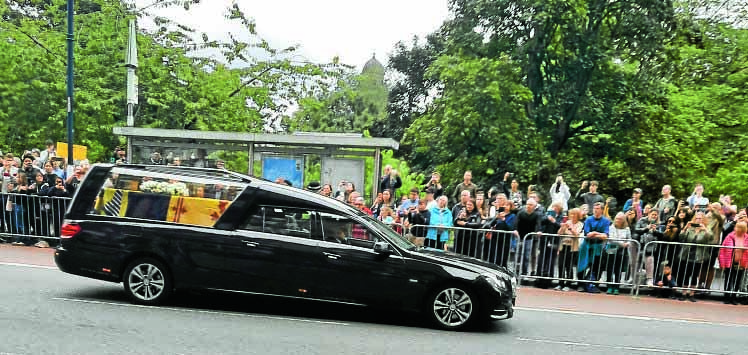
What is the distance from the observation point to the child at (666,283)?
12.0m

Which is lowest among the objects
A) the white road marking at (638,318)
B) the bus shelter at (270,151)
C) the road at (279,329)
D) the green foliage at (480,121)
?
the white road marking at (638,318)

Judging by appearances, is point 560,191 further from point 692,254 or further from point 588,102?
point 588,102

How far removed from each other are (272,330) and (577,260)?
6825mm

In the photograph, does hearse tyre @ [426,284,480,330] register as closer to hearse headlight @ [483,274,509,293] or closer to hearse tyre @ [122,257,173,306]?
hearse headlight @ [483,274,509,293]

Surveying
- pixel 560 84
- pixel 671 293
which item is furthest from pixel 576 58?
pixel 671 293

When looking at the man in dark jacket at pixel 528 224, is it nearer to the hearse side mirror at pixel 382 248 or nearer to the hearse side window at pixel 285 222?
the hearse side mirror at pixel 382 248

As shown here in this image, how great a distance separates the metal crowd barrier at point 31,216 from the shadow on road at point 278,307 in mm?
5027

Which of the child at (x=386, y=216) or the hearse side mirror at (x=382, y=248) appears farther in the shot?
the child at (x=386, y=216)

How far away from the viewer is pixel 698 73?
23.9 meters

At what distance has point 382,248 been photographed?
823 cm

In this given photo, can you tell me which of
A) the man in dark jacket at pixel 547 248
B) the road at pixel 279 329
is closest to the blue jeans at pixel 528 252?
the man in dark jacket at pixel 547 248

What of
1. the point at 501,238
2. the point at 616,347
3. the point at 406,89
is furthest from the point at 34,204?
the point at 406,89

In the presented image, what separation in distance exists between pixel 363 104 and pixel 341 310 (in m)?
54.1

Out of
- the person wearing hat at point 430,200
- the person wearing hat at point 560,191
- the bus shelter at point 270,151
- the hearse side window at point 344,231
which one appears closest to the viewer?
the hearse side window at point 344,231
